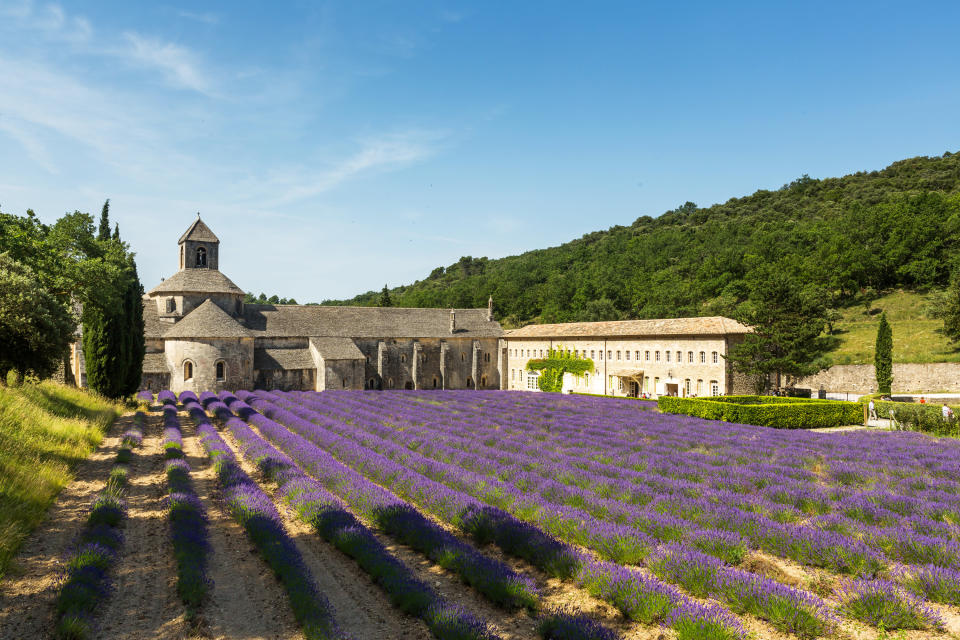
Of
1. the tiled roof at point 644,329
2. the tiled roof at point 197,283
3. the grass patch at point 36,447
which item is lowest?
the grass patch at point 36,447

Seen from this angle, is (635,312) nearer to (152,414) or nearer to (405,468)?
(152,414)

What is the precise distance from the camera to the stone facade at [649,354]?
1347 inches

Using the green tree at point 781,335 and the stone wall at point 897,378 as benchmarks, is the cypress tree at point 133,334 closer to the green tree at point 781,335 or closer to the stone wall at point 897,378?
the green tree at point 781,335

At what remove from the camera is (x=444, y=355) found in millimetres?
A: 48250

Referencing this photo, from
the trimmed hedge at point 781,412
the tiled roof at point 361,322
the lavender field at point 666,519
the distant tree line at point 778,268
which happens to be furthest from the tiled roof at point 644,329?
the lavender field at point 666,519

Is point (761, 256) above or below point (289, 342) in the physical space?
above

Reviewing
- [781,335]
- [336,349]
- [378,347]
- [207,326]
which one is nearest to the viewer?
[781,335]

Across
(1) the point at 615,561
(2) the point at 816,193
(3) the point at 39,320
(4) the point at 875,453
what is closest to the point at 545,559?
(1) the point at 615,561

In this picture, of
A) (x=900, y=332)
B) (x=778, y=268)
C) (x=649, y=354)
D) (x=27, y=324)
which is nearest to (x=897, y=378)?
(x=900, y=332)

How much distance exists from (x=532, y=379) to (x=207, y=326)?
2592cm

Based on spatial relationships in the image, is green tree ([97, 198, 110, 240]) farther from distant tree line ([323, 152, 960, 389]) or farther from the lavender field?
distant tree line ([323, 152, 960, 389])

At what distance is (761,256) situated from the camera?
222ft

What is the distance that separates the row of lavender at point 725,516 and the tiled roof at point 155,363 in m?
29.4

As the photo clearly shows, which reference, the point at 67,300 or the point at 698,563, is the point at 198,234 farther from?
the point at 698,563
